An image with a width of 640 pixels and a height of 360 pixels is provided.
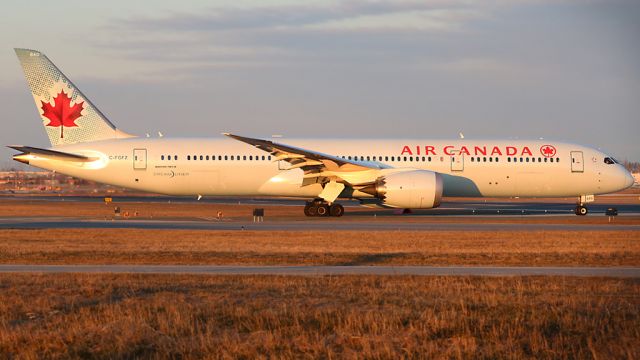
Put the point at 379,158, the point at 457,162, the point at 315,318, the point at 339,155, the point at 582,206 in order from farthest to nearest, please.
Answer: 1. the point at 582,206
2. the point at 457,162
3. the point at 379,158
4. the point at 339,155
5. the point at 315,318

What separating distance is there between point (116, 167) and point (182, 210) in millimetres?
7901

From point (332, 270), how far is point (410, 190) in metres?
18.1

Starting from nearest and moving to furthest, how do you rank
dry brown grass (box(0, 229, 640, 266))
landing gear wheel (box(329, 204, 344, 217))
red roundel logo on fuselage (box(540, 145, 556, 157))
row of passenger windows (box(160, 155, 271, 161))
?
1. dry brown grass (box(0, 229, 640, 266))
2. landing gear wheel (box(329, 204, 344, 217))
3. row of passenger windows (box(160, 155, 271, 161))
4. red roundel logo on fuselage (box(540, 145, 556, 157))

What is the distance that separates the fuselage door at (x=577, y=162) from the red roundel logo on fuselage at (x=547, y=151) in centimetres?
103

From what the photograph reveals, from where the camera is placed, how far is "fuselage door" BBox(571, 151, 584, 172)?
1649 inches

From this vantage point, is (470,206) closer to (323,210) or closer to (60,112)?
(323,210)

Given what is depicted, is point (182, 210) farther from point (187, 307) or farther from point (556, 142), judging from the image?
point (187, 307)

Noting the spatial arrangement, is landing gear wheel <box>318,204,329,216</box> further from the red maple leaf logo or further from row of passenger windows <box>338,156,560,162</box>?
the red maple leaf logo

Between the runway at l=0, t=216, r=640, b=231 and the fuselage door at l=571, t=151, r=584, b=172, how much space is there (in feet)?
22.6

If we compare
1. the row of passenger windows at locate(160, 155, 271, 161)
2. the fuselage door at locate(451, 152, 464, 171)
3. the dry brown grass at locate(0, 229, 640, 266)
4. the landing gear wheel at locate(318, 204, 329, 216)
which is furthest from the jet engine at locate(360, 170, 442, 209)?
the dry brown grass at locate(0, 229, 640, 266)

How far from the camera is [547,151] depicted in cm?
4194

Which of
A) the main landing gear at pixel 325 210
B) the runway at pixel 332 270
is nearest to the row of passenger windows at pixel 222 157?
the main landing gear at pixel 325 210

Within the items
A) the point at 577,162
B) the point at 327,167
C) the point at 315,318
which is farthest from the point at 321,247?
the point at 577,162

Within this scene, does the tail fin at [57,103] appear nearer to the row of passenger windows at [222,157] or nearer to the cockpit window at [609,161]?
the row of passenger windows at [222,157]
